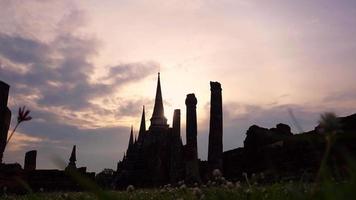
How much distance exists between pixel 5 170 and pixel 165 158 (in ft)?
50.7

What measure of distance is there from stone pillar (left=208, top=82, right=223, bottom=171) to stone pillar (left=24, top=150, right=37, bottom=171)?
12.2 m

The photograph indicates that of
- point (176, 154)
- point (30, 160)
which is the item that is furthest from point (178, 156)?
point (30, 160)

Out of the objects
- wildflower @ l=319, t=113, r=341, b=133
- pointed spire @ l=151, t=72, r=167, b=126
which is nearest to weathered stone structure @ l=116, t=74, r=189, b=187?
pointed spire @ l=151, t=72, r=167, b=126

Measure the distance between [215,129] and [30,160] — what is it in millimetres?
12888

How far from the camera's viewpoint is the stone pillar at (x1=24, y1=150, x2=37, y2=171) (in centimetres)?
3166

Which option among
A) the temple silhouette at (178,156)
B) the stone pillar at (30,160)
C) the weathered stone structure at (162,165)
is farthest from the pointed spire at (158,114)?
the stone pillar at (30,160)

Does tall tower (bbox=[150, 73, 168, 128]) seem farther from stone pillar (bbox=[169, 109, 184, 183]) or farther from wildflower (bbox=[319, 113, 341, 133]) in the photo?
wildflower (bbox=[319, 113, 341, 133])

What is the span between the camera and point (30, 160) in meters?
31.9

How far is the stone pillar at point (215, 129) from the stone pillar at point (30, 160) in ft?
39.9

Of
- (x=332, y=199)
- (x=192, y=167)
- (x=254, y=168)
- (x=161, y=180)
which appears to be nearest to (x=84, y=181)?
(x=332, y=199)

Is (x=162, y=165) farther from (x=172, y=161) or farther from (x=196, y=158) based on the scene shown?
(x=196, y=158)

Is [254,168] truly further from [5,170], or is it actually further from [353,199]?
[353,199]

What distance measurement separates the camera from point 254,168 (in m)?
25.2

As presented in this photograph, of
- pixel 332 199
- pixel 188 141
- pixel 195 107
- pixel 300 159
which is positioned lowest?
pixel 332 199
